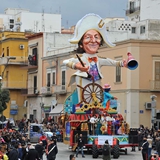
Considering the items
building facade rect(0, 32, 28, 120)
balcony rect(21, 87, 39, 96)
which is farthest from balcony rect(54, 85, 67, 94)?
building facade rect(0, 32, 28, 120)

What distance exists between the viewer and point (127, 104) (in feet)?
166

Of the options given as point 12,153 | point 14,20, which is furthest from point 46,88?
point 12,153

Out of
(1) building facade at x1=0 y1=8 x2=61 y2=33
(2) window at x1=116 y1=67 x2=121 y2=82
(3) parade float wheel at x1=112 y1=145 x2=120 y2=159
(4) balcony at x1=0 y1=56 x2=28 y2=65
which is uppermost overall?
(1) building facade at x1=0 y1=8 x2=61 y2=33

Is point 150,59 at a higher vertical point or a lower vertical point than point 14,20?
lower

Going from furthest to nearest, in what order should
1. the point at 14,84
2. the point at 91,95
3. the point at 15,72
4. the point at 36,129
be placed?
the point at 15,72 < the point at 14,84 < the point at 36,129 < the point at 91,95

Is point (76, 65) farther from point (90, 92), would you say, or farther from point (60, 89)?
point (60, 89)

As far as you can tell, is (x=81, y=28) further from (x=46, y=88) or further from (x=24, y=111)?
(x=24, y=111)

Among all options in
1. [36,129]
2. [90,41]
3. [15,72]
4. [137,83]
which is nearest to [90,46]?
[90,41]

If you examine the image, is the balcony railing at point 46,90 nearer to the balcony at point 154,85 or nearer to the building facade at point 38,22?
the balcony at point 154,85

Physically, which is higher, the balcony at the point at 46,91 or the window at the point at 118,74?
the window at the point at 118,74

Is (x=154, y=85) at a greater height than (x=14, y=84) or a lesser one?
lesser

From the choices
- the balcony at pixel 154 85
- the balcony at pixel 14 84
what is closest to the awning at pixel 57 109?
the balcony at pixel 14 84

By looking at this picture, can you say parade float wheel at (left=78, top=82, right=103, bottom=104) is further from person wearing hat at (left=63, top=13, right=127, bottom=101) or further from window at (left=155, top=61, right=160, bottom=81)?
window at (left=155, top=61, right=160, bottom=81)

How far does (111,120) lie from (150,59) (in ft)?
53.4
